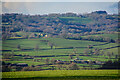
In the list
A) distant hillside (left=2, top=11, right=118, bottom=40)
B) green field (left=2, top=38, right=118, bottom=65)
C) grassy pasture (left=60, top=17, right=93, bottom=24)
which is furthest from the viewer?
grassy pasture (left=60, top=17, right=93, bottom=24)

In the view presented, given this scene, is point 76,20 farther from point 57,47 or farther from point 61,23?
point 57,47

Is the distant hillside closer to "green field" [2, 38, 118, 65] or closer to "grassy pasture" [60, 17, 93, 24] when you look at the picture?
"grassy pasture" [60, 17, 93, 24]

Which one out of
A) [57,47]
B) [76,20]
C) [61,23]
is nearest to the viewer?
[57,47]

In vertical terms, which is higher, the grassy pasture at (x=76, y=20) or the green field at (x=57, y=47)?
the grassy pasture at (x=76, y=20)

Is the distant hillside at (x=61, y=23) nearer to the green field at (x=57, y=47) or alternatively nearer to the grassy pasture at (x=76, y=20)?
the grassy pasture at (x=76, y=20)

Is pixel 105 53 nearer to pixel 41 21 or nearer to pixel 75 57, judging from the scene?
pixel 75 57

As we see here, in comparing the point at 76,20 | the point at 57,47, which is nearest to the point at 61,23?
the point at 76,20

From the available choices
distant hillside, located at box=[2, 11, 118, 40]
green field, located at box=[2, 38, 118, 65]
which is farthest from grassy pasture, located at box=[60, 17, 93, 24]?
green field, located at box=[2, 38, 118, 65]

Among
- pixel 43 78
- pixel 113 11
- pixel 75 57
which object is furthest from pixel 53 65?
pixel 43 78

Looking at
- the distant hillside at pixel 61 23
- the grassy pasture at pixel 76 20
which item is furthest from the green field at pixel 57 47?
the grassy pasture at pixel 76 20

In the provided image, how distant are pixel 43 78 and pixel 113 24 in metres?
37.7

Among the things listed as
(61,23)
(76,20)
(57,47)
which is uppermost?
(76,20)

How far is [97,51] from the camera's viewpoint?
40.3 m

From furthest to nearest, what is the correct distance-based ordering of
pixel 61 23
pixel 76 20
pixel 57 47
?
pixel 76 20
pixel 61 23
pixel 57 47
